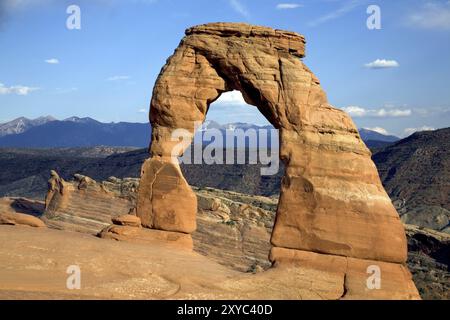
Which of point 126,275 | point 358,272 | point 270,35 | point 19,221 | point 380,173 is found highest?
point 270,35

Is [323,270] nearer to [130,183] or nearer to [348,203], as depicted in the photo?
[348,203]

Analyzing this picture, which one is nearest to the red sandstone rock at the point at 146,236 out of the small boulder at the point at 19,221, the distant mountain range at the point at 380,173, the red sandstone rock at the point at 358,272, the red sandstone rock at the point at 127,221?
the red sandstone rock at the point at 127,221

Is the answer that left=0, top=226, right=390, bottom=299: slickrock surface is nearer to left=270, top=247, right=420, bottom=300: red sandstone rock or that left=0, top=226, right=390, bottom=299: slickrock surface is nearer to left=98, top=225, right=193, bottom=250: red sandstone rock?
left=270, top=247, right=420, bottom=300: red sandstone rock

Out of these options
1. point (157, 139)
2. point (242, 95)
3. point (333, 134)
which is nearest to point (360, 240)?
point (333, 134)

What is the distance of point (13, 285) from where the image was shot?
13781 mm

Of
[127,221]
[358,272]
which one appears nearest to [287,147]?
[358,272]

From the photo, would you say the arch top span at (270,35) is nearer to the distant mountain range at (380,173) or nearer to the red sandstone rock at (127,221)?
the red sandstone rock at (127,221)

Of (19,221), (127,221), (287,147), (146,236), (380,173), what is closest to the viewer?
(287,147)

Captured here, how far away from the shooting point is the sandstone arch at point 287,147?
17.8m

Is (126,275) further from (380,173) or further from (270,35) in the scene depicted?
(380,173)

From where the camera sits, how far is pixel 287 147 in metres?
18.8

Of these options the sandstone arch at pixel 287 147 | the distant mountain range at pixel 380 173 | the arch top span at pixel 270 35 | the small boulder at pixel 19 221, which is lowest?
the distant mountain range at pixel 380 173

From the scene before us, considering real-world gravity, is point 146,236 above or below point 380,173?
above

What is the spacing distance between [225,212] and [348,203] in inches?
796
